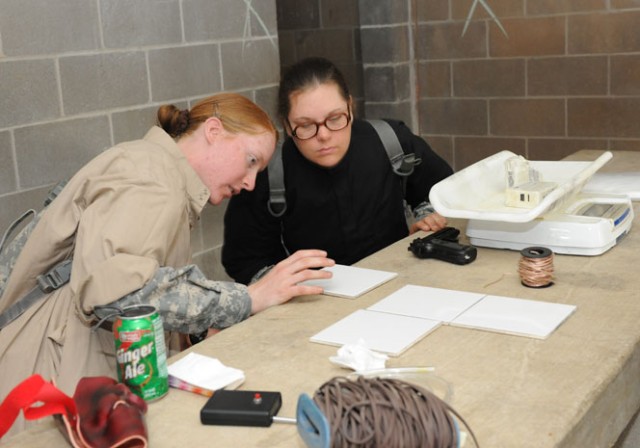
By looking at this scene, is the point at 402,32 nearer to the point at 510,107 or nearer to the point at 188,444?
the point at 510,107

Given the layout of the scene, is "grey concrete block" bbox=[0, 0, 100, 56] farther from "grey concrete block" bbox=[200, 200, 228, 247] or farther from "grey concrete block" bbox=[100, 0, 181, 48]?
"grey concrete block" bbox=[200, 200, 228, 247]

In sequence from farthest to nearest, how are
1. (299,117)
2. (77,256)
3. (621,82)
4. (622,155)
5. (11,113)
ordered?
1. (621,82)
2. (622,155)
3. (11,113)
4. (299,117)
5. (77,256)

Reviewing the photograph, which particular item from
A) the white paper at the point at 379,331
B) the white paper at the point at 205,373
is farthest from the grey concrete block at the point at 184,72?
the white paper at the point at 205,373

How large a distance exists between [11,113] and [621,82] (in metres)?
3.23

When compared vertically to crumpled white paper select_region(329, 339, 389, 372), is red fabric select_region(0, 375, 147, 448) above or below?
above

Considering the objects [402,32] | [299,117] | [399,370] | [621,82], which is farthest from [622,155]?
[399,370]

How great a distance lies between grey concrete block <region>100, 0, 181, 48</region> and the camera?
3283 mm

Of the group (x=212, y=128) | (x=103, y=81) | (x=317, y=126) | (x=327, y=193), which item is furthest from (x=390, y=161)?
(x=103, y=81)

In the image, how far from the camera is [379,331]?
184cm

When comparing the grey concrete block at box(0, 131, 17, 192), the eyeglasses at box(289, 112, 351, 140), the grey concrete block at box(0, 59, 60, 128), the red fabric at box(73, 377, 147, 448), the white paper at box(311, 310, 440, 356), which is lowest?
the white paper at box(311, 310, 440, 356)

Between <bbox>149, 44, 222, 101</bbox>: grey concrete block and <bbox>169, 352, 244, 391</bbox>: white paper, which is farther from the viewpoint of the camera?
<bbox>149, 44, 222, 101</bbox>: grey concrete block

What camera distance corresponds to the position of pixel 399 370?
1.60 metres

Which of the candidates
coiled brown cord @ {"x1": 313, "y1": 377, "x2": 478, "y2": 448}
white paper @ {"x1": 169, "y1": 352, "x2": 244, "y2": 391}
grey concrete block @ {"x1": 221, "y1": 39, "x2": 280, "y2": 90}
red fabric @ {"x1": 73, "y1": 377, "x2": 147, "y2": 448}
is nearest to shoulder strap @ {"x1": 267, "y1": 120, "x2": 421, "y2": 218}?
grey concrete block @ {"x1": 221, "y1": 39, "x2": 280, "y2": 90}

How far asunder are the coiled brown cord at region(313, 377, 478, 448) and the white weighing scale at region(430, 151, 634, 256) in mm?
1086
